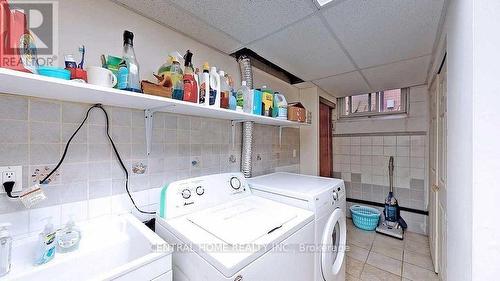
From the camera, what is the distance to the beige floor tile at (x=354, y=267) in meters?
1.91

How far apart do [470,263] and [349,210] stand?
2.61 m

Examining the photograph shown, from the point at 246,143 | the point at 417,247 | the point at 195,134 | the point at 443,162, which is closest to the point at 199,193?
the point at 195,134

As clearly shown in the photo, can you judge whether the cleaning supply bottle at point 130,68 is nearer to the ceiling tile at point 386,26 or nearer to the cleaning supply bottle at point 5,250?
the cleaning supply bottle at point 5,250

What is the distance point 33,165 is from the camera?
85 centimetres

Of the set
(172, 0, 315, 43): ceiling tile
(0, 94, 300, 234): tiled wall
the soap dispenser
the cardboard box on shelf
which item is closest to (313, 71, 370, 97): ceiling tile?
the cardboard box on shelf

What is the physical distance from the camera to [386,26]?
4.19ft

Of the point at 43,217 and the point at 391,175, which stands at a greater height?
the point at 43,217

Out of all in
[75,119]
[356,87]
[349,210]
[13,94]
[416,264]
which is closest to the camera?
[13,94]

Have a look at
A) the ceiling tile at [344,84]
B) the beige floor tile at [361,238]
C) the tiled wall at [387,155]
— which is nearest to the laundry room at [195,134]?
the ceiling tile at [344,84]

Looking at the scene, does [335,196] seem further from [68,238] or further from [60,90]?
[60,90]

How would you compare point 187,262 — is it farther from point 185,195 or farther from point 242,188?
point 242,188

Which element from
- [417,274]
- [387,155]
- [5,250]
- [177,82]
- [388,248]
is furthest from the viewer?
[387,155]

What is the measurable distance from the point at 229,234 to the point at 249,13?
4.09ft
